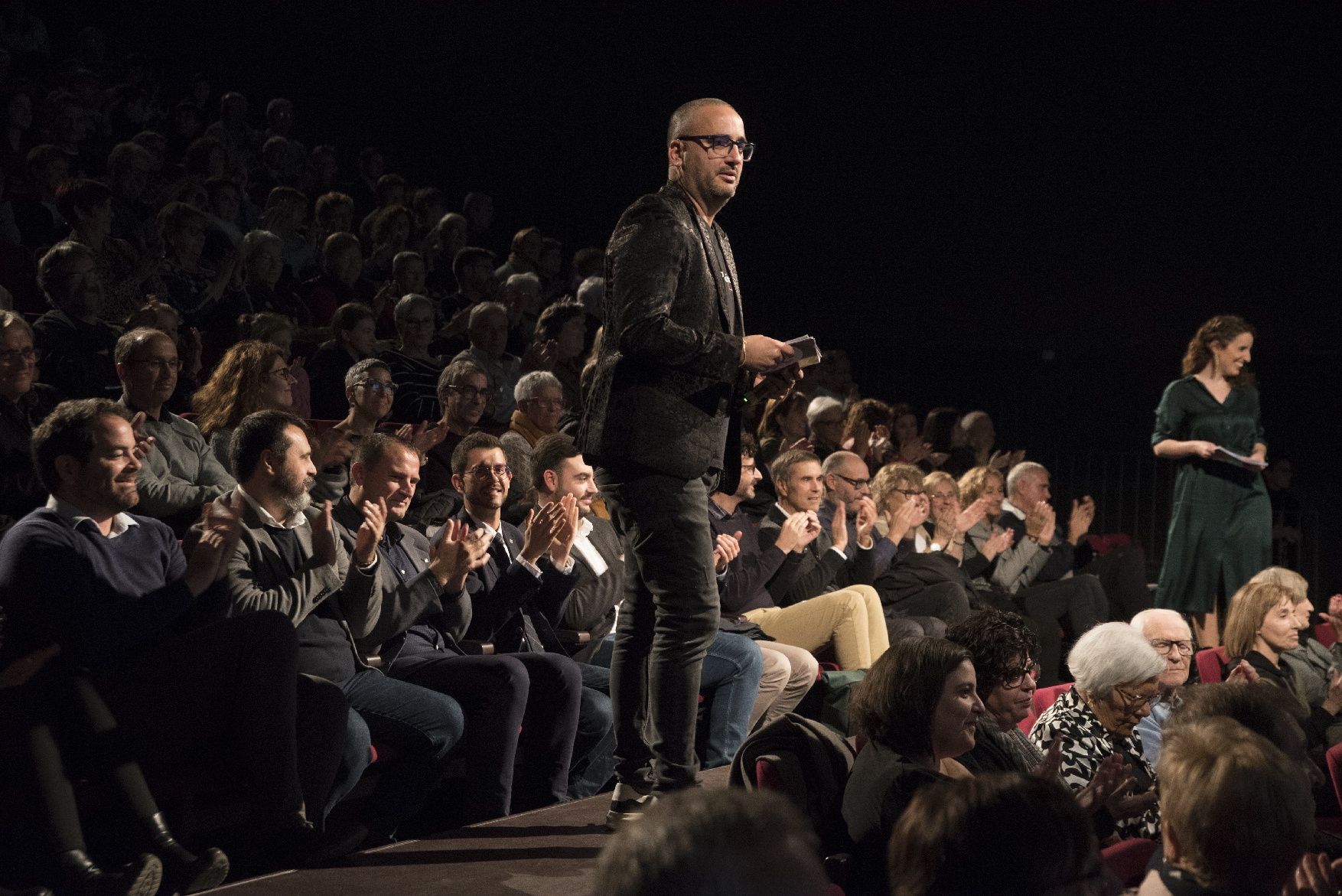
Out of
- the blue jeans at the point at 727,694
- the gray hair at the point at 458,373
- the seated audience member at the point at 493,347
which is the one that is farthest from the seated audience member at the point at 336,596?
the seated audience member at the point at 493,347

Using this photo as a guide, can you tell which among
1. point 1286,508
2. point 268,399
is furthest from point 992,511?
point 268,399

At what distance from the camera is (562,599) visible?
11.5 feet

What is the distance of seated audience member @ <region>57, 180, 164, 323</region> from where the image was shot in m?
4.86

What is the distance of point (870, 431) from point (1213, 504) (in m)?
1.47

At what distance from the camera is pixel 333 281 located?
643cm

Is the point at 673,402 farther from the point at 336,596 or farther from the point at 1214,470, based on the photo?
the point at 1214,470

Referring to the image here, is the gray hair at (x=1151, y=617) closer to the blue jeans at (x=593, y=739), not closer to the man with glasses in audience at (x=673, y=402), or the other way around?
the blue jeans at (x=593, y=739)

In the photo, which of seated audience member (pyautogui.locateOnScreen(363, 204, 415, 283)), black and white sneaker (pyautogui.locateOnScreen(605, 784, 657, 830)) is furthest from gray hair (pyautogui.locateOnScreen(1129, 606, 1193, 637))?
seated audience member (pyautogui.locateOnScreen(363, 204, 415, 283))

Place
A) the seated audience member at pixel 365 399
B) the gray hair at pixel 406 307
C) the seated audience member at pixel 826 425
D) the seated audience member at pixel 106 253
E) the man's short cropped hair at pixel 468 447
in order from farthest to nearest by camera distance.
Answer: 1. the seated audience member at pixel 826 425
2. the gray hair at pixel 406 307
3. the seated audience member at pixel 106 253
4. the seated audience member at pixel 365 399
5. the man's short cropped hair at pixel 468 447

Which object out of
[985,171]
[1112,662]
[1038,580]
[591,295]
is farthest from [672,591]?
[985,171]

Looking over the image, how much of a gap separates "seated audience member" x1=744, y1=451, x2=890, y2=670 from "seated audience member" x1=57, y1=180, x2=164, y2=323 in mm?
2316

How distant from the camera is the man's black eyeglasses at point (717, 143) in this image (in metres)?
2.26

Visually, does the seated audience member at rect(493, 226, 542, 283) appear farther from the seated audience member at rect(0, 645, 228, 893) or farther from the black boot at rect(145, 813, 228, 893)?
the black boot at rect(145, 813, 228, 893)

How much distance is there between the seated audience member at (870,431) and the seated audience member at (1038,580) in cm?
56
